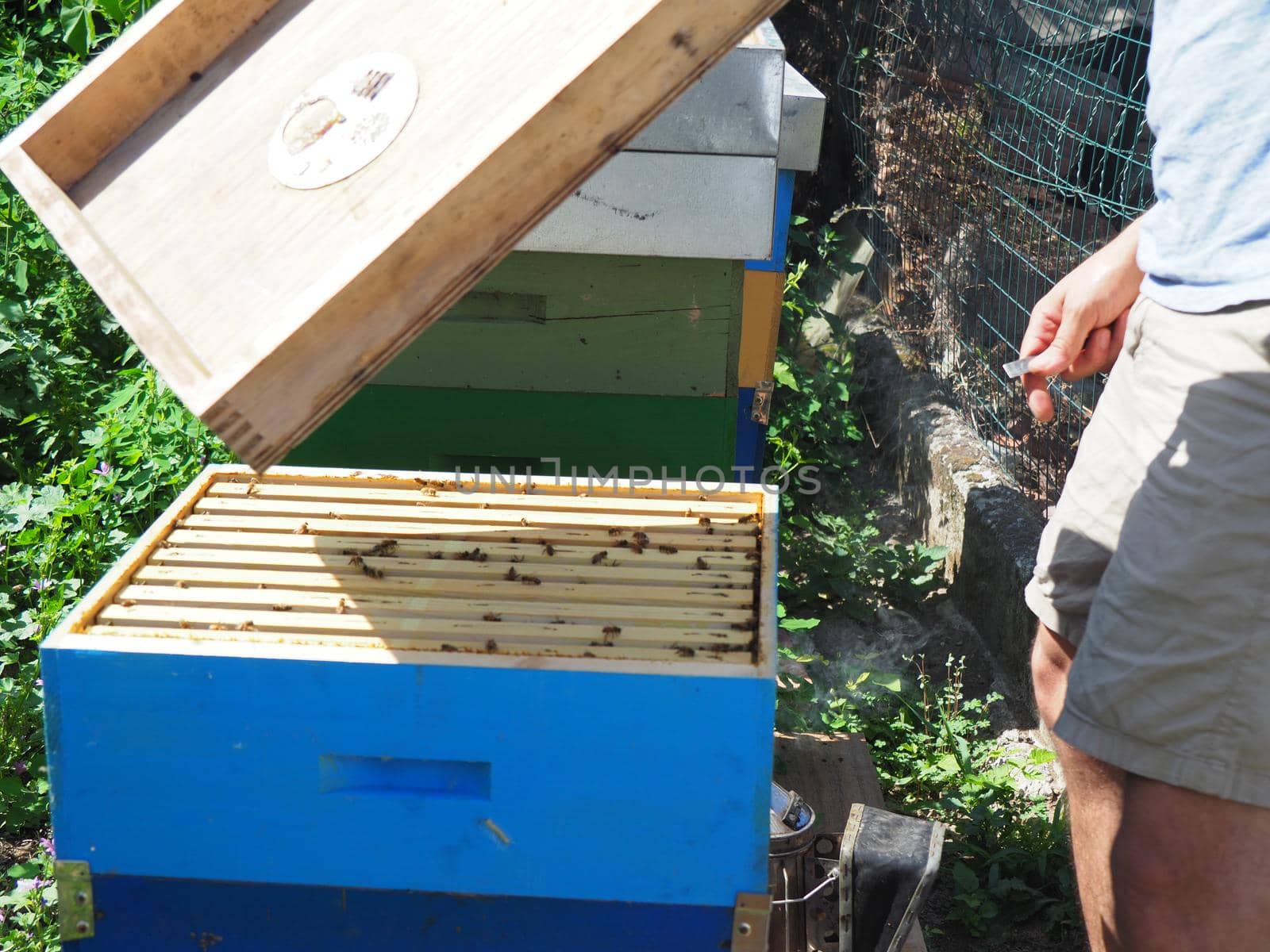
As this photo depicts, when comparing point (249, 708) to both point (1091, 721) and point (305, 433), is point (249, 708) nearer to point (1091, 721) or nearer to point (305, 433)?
point (305, 433)

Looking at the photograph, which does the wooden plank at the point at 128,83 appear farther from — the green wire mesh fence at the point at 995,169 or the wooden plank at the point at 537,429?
the green wire mesh fence at the point at 995,169

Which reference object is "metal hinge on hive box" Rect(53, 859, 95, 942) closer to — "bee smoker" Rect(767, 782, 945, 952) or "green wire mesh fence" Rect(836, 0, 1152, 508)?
"bee smoker" Rect(767, 782, 945, 952)

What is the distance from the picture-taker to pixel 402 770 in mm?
1254

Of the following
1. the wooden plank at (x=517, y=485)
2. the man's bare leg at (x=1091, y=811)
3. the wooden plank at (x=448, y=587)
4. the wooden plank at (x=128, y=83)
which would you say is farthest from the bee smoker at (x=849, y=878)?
the wooden plank at (x=128, y=83)

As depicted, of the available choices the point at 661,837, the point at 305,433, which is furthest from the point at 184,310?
the point at 661,837

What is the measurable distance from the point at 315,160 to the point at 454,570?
0.51m

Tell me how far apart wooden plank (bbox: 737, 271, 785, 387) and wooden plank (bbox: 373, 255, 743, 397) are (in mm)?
32

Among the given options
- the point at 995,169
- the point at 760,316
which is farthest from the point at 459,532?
the point at 995,169

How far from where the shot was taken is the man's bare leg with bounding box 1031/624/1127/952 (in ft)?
4.41

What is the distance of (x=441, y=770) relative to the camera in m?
1.25

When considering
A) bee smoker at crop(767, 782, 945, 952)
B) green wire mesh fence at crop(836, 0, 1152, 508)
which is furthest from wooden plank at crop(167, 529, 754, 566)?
green wire mesh fence at crop(836, 0, 1152, 508)

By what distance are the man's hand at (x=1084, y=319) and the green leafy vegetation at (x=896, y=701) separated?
799mm

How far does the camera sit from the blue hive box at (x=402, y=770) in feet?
3.96

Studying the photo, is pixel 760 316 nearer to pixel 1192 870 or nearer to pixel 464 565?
pixel 464 565
